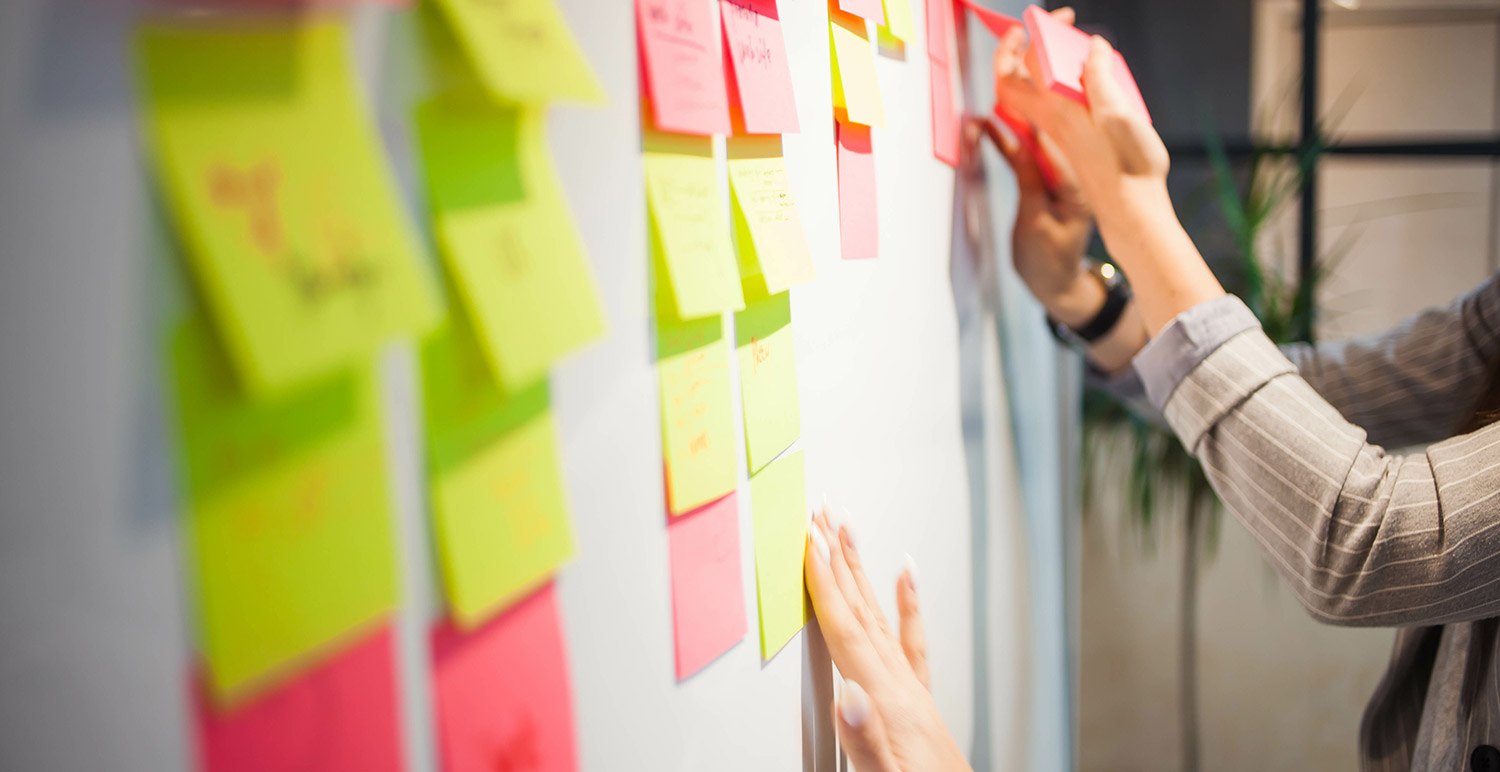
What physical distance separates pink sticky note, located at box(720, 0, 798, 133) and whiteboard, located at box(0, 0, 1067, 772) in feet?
0.07

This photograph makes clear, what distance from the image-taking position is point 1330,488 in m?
0.58

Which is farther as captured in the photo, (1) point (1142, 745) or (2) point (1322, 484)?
(1) point (1142, 745)

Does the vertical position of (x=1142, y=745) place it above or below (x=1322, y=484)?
below

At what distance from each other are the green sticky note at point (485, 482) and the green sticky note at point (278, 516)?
18 millimetres

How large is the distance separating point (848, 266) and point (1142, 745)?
2.08 metres

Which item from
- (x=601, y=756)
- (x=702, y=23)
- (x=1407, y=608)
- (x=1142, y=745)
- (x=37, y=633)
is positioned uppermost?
(x=702, y=23)

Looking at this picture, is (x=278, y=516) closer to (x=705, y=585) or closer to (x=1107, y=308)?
(x=705, y=585)

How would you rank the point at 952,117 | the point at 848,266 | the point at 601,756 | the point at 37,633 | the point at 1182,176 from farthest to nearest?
the point at 1182,176 < the point at 952,117 < the point at 848,266 < the point at 601,756 < the point at 37,633

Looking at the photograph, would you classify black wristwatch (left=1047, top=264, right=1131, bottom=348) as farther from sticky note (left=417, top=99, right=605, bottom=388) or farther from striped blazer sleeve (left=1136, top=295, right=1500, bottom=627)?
sticky note (left=417, top=99, right=605, bottom=388)

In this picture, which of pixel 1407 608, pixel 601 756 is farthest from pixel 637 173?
pixel 1407 608

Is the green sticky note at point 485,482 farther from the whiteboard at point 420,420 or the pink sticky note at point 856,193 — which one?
the pink sticky note at point 856,193

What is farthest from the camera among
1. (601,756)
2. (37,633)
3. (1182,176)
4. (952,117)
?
(1182,176)

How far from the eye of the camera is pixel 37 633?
0.50 ft

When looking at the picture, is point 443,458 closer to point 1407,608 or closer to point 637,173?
point 637,173
